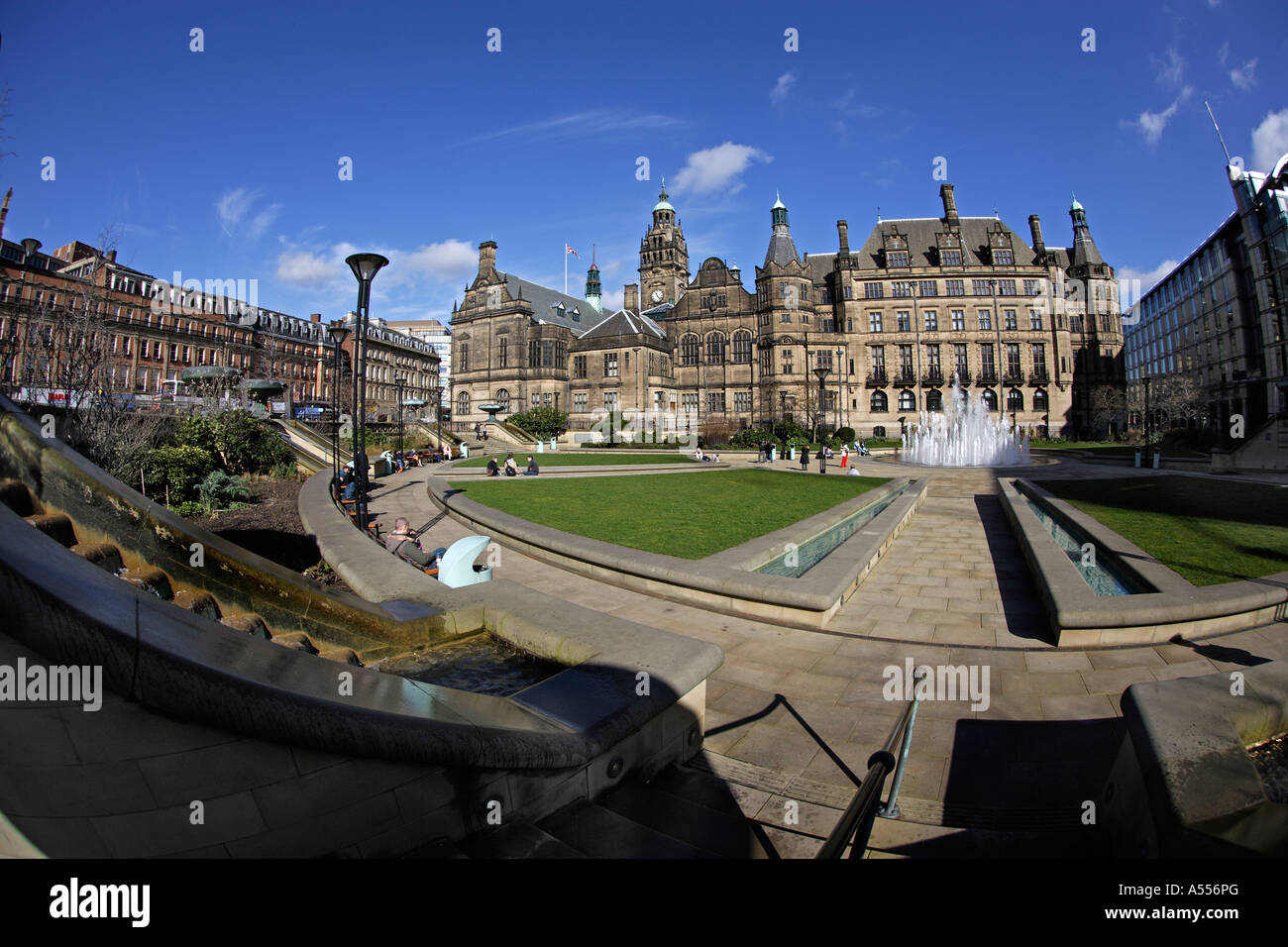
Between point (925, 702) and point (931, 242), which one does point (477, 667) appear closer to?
point (925, 702)

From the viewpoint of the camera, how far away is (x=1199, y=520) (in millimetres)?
11336

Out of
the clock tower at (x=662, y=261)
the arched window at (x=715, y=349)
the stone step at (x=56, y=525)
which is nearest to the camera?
the stone step at (x=56, y=525)

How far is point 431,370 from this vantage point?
336 ft

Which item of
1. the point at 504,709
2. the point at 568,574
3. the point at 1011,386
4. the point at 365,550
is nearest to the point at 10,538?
the point at 504,709

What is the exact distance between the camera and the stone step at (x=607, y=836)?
260cm

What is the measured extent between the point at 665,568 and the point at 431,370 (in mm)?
104097

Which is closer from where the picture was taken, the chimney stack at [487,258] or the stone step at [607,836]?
the stone step at [607,836]

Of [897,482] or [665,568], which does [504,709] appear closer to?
[665,568]

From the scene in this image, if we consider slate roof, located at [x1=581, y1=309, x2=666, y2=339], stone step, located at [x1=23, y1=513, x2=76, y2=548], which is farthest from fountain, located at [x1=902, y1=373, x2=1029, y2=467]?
stone step, located at [x1=23, y1=513, x2=76, y2=548]

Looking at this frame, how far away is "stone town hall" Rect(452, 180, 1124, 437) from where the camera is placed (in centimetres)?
5381

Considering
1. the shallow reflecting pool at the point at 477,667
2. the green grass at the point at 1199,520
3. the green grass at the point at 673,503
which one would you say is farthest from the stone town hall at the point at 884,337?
the shallow reflecting pool at the point at 477,667

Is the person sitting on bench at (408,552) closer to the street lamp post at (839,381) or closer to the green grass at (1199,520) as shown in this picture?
the green grass at (1199,520)

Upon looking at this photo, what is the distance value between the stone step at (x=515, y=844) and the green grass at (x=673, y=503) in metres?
6.20

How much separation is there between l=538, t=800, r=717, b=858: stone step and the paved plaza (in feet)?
2.12
